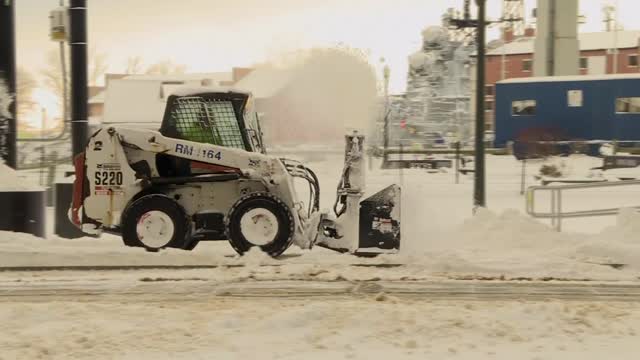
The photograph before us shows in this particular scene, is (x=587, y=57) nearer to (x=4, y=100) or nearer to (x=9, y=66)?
(x=9, y=66)

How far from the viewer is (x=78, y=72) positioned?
13.4 meters

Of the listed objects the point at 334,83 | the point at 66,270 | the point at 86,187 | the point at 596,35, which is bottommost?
the point at 66,270

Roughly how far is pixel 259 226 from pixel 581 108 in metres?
31.6

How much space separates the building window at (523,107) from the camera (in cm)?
3938

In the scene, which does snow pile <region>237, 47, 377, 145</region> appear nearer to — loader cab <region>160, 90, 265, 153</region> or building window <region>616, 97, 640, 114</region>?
loader cab <region>160, 90, 265, 153</region>

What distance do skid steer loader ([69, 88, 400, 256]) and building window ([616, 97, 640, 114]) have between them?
30.6 metres

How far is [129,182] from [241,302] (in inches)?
136

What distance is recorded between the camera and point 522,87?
3966 centimetres

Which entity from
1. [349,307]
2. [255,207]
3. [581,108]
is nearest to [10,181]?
[255,207]

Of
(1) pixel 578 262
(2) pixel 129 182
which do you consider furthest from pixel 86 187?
(1) pixel 578 262

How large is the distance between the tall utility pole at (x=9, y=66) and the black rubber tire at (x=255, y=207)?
185 inches

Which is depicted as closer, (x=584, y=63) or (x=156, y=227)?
(x=156, y=227)

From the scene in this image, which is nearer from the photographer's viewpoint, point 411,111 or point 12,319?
point 12,319

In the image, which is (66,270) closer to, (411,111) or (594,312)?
(594,312)
